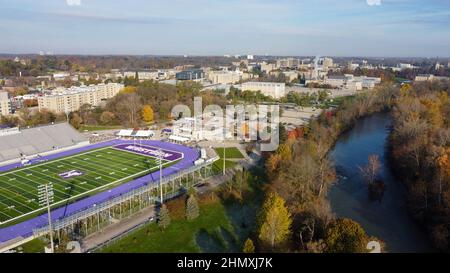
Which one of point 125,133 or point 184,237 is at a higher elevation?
point 125,133

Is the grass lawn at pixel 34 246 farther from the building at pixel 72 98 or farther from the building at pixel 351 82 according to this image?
the building at pixel 351 82

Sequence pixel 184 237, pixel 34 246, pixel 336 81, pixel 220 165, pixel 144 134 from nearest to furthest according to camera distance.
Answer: pixel 34 246, pixel 184 237, pixel 220 165, pixel 144 134, pixel 336 81

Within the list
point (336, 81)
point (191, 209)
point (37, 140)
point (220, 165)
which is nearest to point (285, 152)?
point (220, 165)

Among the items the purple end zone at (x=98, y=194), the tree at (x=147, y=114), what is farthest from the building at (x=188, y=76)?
the purple end zone at (x=98, y=194)

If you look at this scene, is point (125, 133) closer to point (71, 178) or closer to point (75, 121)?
point (75, 121)

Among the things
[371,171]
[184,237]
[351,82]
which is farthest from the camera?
[351,82]
